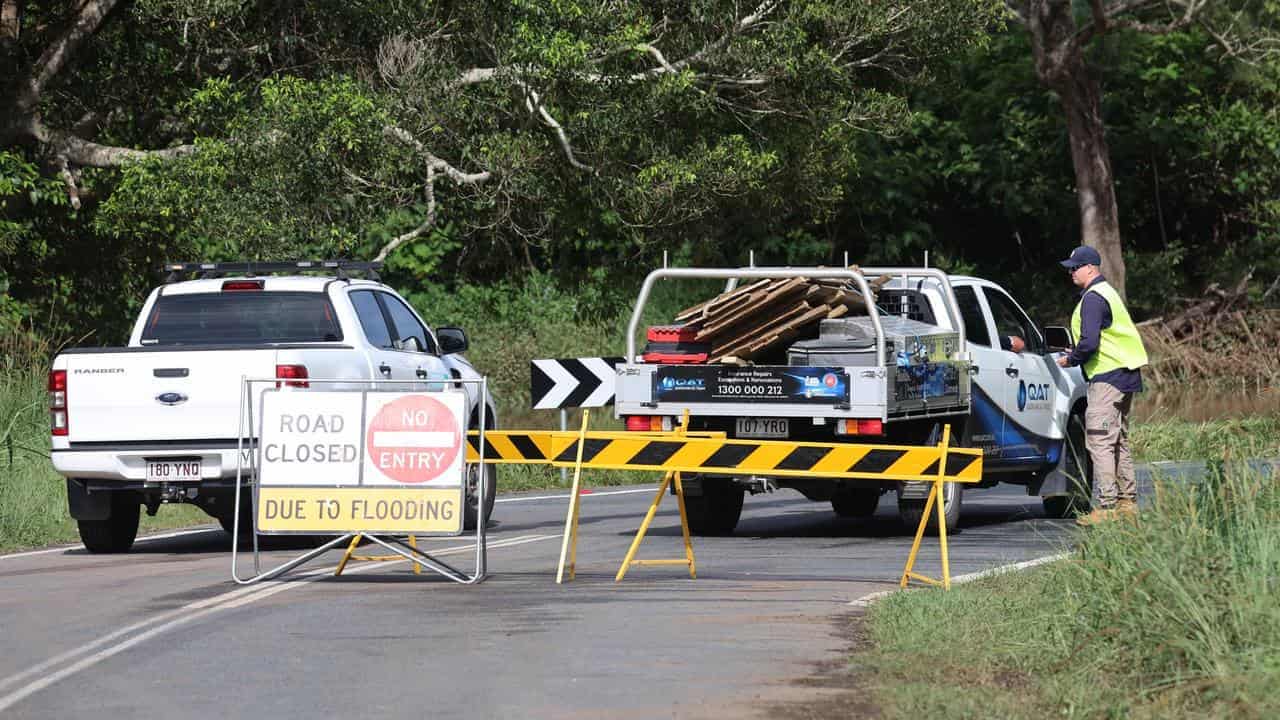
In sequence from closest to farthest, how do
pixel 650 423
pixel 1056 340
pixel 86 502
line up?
pixel 86 502 < pixel 650 423 < pixel 1056 340

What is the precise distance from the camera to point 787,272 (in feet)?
49.2

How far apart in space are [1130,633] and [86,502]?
8850 millimetres

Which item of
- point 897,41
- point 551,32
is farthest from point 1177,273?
point 551,32

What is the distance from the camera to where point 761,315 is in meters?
14.9

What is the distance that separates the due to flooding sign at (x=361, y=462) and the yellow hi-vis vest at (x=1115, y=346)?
197 inches

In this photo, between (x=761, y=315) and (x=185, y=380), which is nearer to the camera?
(x=185, y=380)

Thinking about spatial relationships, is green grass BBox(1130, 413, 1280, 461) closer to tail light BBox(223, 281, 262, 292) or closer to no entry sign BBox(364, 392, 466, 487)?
tail light BBox(223, 281, 262, 292)

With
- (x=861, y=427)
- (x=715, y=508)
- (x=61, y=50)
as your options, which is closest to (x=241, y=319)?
(x=715, y=508)

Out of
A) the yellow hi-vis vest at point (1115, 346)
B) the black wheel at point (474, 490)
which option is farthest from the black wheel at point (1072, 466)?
the black wheel at point (474, 490)

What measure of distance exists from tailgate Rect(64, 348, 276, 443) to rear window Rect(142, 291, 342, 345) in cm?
91

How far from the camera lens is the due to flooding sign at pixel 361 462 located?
1246cm

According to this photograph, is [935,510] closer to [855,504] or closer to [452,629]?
[855,504]

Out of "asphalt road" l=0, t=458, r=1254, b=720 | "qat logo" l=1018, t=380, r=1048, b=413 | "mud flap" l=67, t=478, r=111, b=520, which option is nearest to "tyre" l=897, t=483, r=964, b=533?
"asphalt road" l=0, t=458, r=1254, b=720

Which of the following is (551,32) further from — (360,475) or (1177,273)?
(1177,273)
